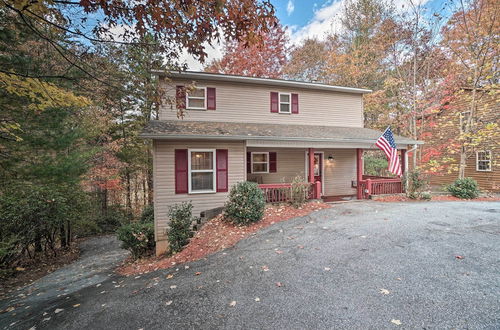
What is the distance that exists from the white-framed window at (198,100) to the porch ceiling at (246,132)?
87 cm

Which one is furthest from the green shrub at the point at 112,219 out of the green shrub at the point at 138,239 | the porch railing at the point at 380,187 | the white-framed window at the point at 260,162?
the porch railing at the point at 380,187

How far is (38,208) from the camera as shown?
7801 millimetres

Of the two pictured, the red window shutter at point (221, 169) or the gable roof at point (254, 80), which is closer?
the red window shutter at point (221, 169)

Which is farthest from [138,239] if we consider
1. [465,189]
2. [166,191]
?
[465,189]

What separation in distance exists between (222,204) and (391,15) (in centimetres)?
1820

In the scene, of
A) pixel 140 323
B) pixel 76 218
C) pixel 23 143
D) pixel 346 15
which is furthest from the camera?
pixel 346 15

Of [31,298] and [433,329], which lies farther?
[31,298]

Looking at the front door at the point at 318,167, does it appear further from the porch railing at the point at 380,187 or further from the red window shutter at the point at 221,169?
the red window shutter at the point at 221,169

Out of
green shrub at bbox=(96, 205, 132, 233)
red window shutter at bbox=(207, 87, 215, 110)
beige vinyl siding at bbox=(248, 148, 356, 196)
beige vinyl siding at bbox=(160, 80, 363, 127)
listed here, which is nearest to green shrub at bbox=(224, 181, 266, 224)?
beige vinyl siding at bbox=(248, 148, 356, 196)

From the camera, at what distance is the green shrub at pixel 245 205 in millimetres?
6602

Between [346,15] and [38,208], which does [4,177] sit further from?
[346,15]

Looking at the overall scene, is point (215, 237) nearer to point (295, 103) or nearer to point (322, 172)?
point (322, 172)

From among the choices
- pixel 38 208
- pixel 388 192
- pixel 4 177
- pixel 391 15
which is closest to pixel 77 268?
pixel 38 208

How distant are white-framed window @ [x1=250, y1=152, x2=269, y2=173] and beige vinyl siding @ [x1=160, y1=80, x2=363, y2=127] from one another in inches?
67.7
